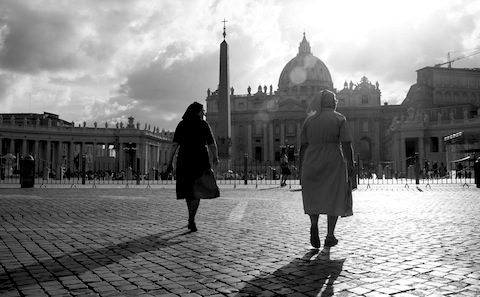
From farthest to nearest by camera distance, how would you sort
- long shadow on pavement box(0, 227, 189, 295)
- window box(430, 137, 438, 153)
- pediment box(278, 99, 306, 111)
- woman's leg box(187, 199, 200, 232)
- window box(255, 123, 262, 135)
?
window box(255, 123, 262, 135), pediment box(278, 99, 306, 111), window box(430, 137, 438, 153), woman's leg box(187, 199, 200, 232), long shadow on pavement box(0, 227, 189, 295)

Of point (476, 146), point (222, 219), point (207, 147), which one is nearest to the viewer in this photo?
point (207, 147)

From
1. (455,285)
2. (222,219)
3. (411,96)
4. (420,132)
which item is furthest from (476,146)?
(411,96)

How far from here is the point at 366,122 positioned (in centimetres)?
9162

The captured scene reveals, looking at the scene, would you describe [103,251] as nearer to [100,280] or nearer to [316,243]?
A: [100,280]

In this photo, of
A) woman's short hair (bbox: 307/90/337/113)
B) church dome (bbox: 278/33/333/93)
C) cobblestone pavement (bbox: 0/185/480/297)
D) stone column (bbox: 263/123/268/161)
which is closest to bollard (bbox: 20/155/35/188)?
cobblestone pavement (bbox: 0/185/480/297)

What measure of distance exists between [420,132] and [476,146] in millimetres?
27027

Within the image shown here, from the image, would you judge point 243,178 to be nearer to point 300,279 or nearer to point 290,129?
point 300,279

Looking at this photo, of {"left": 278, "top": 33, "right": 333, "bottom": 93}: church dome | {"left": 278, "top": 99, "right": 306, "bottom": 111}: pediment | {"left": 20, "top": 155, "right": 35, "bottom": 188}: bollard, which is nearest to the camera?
{"left": 20, "top": 155, "right": 35, "bottom": 188}: bollard

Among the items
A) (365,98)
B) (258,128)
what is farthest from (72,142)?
(365,98)

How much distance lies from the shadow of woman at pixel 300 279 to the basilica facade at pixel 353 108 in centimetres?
6955

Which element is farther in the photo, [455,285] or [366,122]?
[366,122]

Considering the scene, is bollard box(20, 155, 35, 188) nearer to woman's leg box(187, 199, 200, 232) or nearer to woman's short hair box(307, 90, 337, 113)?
woman's leg box(187, 199, 200, 232)

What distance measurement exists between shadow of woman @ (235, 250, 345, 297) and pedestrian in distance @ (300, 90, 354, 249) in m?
0.73

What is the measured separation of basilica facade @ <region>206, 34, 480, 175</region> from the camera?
8188 centimetres
